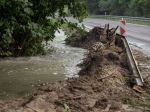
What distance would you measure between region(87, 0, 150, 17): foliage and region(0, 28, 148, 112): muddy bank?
42.1 m

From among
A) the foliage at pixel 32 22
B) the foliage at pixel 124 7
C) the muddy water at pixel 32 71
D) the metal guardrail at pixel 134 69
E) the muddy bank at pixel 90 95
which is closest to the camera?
the muddy bank at pixel 90 95

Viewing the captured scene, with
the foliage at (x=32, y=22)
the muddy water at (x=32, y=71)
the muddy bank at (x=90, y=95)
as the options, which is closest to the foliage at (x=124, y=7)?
the foliage at (x=32, y=22)

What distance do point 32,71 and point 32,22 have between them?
3.56m

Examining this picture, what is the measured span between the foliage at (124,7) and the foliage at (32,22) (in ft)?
117

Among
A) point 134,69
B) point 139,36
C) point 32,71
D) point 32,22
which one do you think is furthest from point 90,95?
point 139,36

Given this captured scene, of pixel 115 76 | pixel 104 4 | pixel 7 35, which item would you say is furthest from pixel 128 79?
pixel 104 4

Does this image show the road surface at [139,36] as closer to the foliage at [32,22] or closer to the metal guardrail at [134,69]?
the foliage at [32,22]

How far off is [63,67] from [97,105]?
19.5 feet

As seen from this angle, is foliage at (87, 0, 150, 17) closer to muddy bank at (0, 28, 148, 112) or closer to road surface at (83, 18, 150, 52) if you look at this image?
road surface at (83, 18, 150, 52)

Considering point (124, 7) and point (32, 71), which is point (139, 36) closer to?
point (32, 71)

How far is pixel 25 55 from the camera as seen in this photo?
57.1 feet

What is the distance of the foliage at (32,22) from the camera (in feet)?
48.9

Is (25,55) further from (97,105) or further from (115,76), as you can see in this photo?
(97,105)

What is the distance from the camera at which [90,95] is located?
9.13 meters
